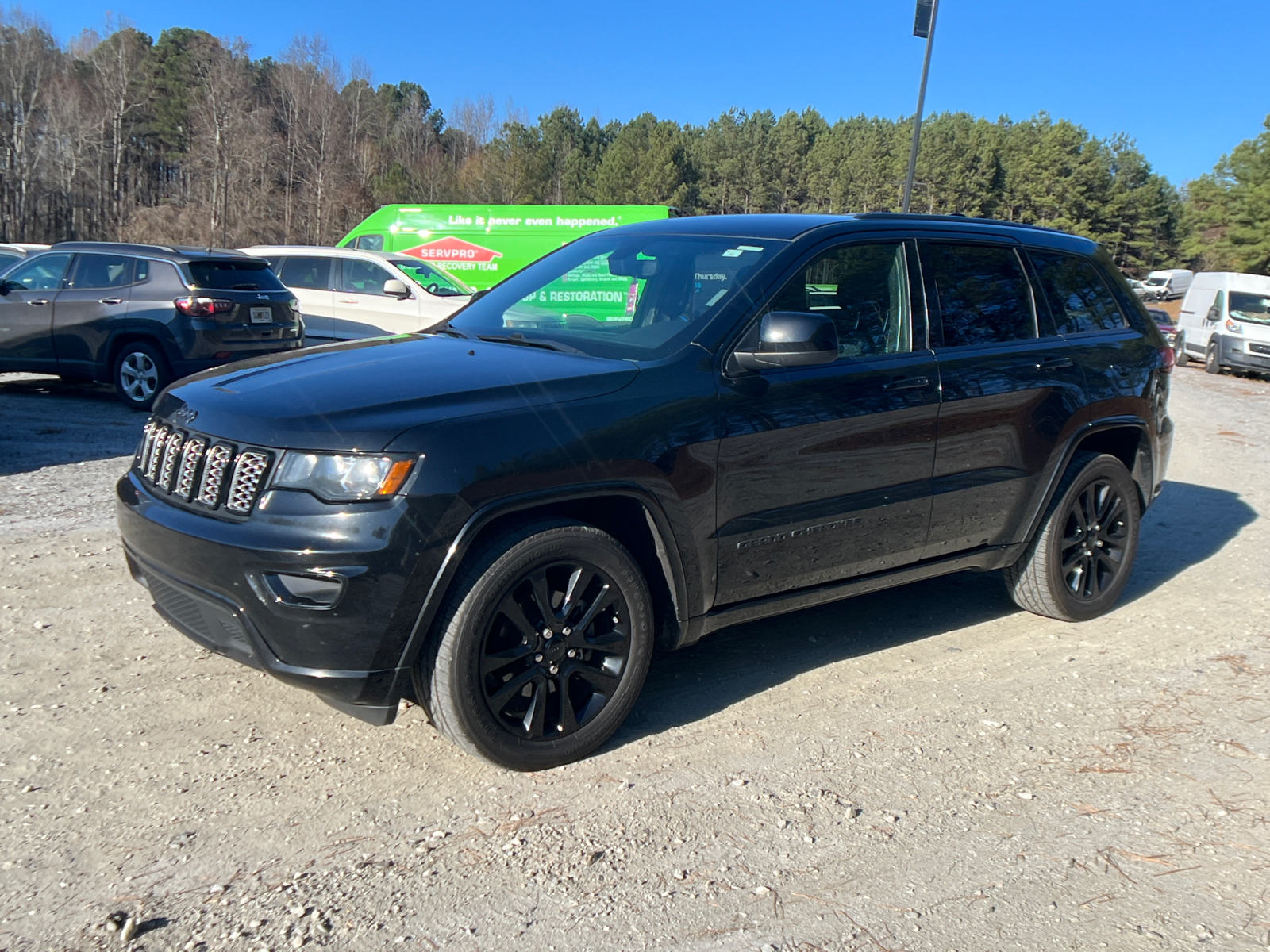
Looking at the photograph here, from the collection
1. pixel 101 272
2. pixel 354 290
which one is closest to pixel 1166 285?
pixel 354 290

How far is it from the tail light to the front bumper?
325 inches

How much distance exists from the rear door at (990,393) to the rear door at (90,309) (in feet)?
30.4

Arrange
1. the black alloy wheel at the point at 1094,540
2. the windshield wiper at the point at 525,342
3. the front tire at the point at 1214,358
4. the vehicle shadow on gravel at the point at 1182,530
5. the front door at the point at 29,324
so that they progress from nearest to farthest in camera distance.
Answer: the windshield wiper at the point at 525,342 < the black alloy wheel at the point at 1094,540 < the vehicle shadow on gravel at the point at 1182,530 < the front door at the point at 29,324 < the front tire at the point at 1214,358

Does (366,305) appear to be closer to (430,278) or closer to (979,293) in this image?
(430,278)

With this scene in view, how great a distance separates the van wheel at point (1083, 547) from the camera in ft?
16.2

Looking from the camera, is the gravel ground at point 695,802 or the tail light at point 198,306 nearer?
the gravel ground at point 695,802

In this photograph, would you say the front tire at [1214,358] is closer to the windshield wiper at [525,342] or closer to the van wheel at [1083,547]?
the van wheel at [1083,547]

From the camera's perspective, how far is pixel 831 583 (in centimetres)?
412

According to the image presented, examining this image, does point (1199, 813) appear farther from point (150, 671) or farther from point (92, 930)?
A: point (150, 671)

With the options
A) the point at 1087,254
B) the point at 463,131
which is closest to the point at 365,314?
the point at 1087,254

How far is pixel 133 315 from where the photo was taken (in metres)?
10.7

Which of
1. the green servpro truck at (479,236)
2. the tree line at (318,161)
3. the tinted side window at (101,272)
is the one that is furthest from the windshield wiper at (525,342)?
the tree line at (318,161)

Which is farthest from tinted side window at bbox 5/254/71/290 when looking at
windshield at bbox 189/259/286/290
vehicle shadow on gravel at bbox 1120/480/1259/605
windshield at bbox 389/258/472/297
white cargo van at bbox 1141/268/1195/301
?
white cargo van at bbox 1141/268/1195/301

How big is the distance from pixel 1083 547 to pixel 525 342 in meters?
3.06
